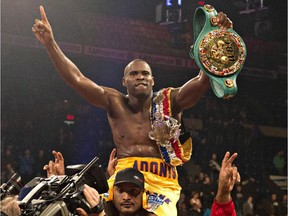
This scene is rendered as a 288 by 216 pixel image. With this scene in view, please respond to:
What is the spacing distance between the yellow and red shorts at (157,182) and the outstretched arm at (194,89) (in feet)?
1.38

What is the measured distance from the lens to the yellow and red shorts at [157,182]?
328 centimetres

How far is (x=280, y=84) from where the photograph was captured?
14.0 metres

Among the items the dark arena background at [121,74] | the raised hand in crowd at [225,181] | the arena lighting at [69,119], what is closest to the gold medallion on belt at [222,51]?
the raised hand in crowd at [225,181]

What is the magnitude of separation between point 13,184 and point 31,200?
11cm

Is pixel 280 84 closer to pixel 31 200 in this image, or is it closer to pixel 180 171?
pixel 180 171

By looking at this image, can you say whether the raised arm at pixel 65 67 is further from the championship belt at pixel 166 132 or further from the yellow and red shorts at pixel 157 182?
the yellow and red shorts at pixel 157 182

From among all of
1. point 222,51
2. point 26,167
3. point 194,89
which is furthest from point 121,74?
point 222,51

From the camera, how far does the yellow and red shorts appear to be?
3.28m

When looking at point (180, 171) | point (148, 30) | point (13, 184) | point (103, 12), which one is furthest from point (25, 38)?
point (13, 184)

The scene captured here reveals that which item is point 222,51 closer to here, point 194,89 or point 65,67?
point 194,89

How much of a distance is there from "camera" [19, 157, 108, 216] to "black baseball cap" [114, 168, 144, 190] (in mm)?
952

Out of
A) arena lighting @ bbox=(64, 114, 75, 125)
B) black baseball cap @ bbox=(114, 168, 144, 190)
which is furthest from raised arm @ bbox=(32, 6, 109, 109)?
arena lighting @ bbox=(64, 114, 75, 125)

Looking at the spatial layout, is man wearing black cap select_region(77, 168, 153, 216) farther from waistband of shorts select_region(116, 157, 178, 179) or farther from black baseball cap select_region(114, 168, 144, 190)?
waistband of shorts select_region(116, 157, 178, 179)

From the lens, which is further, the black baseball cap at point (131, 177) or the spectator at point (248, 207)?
the spectator at point (248, 207)
